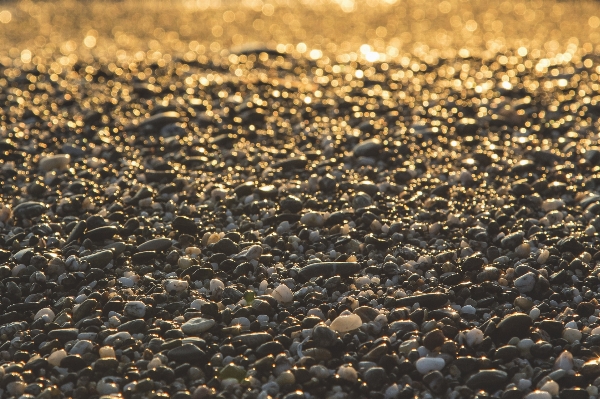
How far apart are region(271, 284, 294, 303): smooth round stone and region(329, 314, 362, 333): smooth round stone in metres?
0.44

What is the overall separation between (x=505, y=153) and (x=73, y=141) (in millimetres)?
4488

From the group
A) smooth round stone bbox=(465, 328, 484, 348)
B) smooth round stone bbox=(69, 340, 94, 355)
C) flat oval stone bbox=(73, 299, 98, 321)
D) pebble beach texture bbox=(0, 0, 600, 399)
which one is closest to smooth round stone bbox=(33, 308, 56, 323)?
pebble beach texture bbox=(0, 0, 600, 399)

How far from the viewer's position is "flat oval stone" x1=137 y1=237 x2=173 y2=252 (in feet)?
17.5

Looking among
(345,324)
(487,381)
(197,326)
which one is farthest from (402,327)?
(197,326)

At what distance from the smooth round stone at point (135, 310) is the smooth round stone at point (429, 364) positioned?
5.65ft

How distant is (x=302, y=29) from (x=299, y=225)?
32.1ft

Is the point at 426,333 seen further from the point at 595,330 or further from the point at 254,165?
the point at 254,165

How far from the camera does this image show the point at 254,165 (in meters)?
6.96

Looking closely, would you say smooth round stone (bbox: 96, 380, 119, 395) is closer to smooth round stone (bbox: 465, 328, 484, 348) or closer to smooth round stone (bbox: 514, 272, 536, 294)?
smooth round stone (bbox: 465, 328, 484, 348)

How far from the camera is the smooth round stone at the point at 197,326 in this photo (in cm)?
433

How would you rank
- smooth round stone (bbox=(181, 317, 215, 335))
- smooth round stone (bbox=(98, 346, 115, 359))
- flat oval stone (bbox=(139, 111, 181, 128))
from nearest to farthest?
smooth round stone (bbox=(98, 346, 115, 359)) → smooth round stone (bbox=(181, 317, 215, 335)) → flat oval stone (bbox=(139, 111, 181, 128))

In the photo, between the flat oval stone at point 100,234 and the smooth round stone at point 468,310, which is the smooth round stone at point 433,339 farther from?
the flat oval stone at point 100,234

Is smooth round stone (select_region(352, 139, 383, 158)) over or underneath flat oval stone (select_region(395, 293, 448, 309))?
over

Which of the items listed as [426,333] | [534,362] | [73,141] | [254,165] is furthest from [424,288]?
[73,141]
